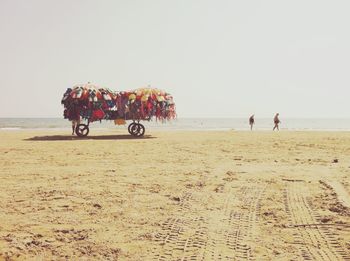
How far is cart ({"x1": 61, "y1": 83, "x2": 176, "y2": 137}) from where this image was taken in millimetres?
21391

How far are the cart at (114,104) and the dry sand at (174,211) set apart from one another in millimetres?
10329

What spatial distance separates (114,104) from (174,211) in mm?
16273

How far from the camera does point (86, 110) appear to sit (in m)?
21.5

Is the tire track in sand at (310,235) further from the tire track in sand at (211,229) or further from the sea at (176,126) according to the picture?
the sea at (176,126)

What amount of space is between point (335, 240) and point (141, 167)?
6337 millimetres

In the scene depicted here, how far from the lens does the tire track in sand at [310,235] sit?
15.6 ft

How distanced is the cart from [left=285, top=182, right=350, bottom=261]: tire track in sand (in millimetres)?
15687

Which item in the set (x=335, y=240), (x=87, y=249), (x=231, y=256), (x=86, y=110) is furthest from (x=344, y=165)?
(x=86, y=110)

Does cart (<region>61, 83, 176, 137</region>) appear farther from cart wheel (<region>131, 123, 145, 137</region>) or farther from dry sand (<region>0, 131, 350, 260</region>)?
dry sand (<region>0, 131, 350, 260</region>)

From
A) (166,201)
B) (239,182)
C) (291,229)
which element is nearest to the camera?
(291,229)

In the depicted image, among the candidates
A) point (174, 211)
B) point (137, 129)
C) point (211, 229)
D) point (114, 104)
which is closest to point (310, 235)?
point (211, 229)

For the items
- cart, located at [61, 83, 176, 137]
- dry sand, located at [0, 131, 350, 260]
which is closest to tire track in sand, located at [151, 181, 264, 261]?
dry sand, located at [0, 131, 350, 260]

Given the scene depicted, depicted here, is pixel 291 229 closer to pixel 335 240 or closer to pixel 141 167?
pixel 335 240

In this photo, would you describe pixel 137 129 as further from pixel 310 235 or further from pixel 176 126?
pixel 176 126
